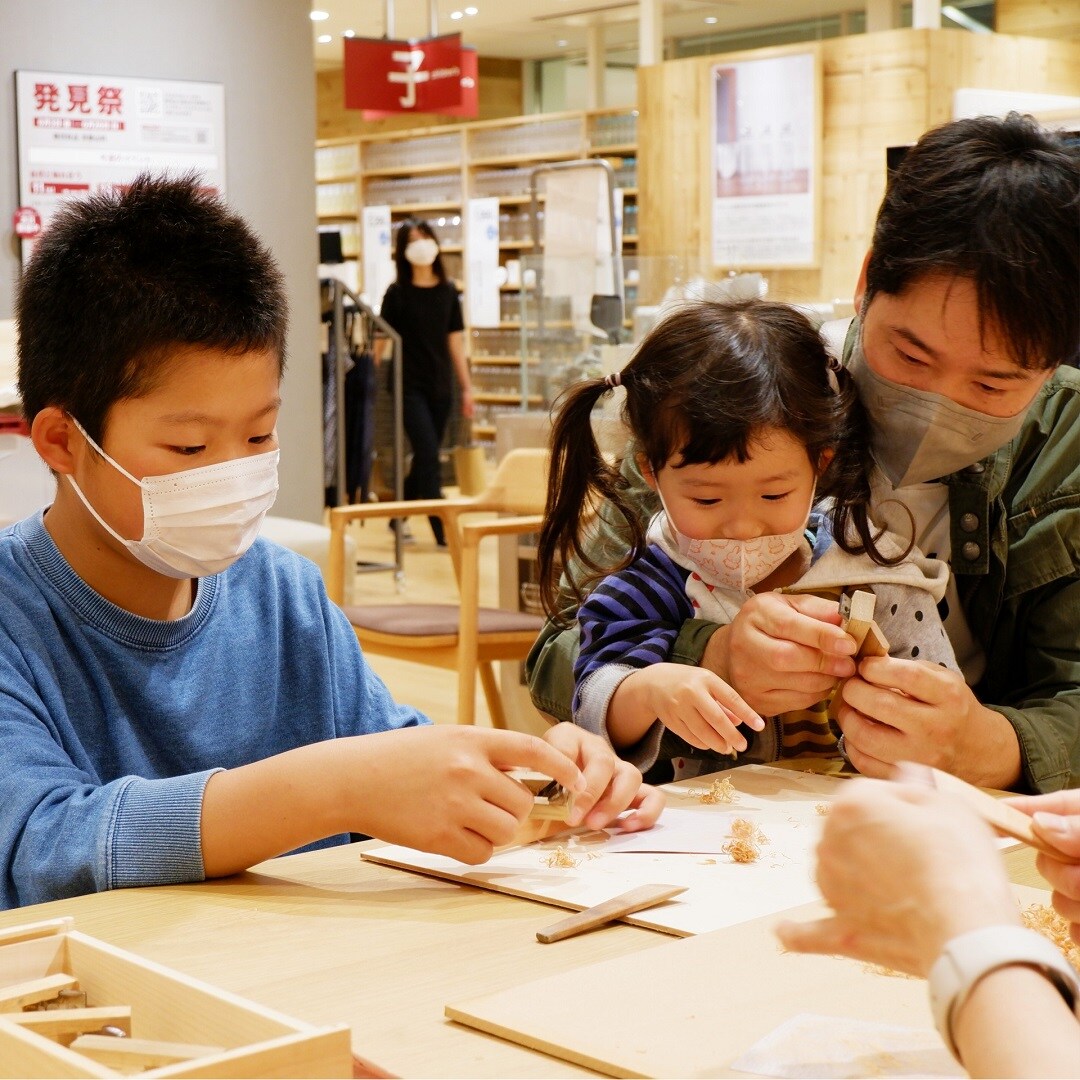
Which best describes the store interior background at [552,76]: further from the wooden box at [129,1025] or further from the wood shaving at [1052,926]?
the wooden box at [129,1025]

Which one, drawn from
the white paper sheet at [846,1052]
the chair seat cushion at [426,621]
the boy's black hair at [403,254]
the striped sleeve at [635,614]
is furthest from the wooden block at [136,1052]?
the boy's black hair at [403,254]

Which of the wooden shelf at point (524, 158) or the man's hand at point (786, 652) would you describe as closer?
the man's hand at point (786, 652)

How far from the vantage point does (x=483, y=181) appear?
40.8 ft

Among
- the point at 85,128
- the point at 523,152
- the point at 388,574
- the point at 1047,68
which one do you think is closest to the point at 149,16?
the point at 85,128

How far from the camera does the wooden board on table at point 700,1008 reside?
31.2 inches

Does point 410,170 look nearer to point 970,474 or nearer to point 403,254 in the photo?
point 403,254

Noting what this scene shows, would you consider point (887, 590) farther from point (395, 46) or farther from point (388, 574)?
point (395, 46)

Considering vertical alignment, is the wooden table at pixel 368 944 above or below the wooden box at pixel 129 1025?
below

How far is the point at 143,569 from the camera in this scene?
1412 millimetres

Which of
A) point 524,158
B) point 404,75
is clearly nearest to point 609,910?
point 404,75

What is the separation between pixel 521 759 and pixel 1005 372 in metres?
0.71

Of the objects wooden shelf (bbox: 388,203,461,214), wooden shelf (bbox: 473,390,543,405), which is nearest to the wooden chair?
wooden shelf (bbox: 473,390,543,405)

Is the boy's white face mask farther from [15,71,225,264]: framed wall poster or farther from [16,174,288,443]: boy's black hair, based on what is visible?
[15,71,225,264]: framed wall poster

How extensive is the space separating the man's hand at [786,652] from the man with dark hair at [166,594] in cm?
21
